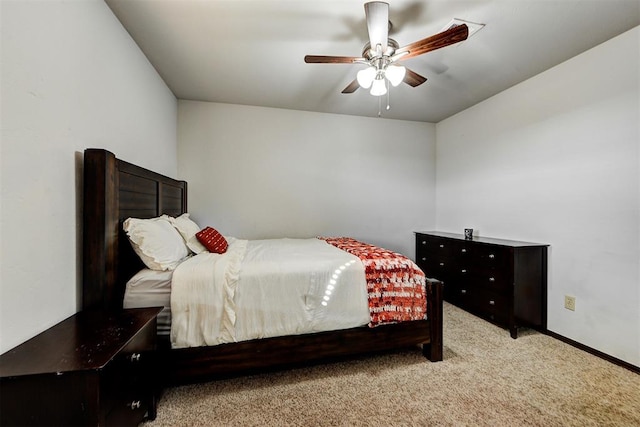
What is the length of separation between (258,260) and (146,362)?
0.87 m

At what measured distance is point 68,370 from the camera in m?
0.88

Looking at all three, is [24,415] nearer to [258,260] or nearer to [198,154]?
[258,260]

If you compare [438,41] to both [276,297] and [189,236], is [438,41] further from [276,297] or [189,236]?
[189,236]

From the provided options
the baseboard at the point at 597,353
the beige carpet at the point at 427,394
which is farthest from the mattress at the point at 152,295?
the baseboard at the point at 597,353

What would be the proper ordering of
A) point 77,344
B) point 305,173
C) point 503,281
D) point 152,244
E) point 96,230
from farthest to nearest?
point 305,173 < point 503,281 < point 152,244 < point 96,230 < point 77,344

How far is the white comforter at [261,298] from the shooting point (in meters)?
1.60

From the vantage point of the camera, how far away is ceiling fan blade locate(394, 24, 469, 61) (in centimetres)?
151

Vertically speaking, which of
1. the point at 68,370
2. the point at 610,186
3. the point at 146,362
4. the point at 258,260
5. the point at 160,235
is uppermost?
the point at 610,186

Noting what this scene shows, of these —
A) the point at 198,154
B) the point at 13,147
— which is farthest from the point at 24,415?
the point at 198,154

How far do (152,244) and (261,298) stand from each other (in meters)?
0.80

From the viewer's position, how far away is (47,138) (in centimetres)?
125

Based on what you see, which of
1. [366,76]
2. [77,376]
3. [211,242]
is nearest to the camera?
[77,376]

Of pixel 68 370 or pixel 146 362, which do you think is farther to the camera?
pixel 146 362

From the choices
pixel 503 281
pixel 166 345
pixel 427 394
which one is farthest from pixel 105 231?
pixel 503 281
